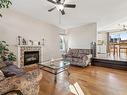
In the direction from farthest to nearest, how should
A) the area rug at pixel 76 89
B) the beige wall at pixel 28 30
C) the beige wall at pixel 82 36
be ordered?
the beige wall at pixel 82 36 < the beige wall at pixel 28 30 < the area rug at pixel 76 89

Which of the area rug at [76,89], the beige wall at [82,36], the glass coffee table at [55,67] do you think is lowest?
the area rug at [76,89]

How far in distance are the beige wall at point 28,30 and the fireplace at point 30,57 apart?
0.63 m

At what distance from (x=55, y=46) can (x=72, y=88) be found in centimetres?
413

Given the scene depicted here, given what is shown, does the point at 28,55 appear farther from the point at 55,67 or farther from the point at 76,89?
the point at 76,89

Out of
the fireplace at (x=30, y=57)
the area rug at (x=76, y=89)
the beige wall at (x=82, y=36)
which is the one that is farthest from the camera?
the beige wall at (x=82, y=36)

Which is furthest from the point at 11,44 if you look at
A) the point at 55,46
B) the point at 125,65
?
the point at 125,65

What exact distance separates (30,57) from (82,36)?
3.39 m

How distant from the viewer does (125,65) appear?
453cm

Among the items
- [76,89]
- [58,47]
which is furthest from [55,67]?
[58,47]

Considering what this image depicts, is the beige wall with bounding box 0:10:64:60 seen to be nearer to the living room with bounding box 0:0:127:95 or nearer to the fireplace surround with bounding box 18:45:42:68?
the living room with bounding box 0:0:127:95

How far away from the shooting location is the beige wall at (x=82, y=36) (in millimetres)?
5961

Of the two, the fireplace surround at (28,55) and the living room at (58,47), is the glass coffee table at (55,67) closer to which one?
the living room at (58,47)

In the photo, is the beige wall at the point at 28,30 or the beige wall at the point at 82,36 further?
the beige wall at the point at 82,36

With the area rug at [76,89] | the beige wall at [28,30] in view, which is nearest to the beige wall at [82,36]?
the beige wall at [28,30]
